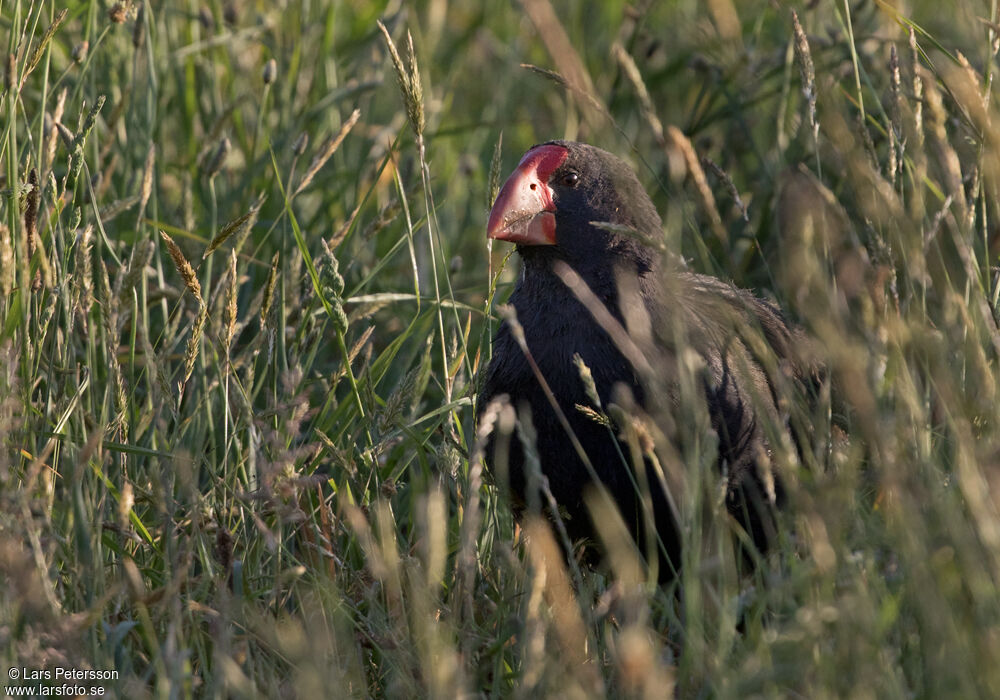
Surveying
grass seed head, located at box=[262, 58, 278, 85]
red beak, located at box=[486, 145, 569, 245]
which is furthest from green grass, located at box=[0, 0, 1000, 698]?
grass seed head, located at box=[262, 58, 278, 85]

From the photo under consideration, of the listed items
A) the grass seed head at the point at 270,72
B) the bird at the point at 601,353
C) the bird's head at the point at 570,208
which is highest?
the grass seed head at the point at 270,72

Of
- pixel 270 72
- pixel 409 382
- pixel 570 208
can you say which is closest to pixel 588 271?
pixel 570 208

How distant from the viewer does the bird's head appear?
2771mm

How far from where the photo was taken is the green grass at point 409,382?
1.62 metres

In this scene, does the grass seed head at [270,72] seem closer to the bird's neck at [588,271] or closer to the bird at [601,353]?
the bird at [601,353]

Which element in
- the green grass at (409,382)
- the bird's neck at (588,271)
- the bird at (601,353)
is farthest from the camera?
the bird's neck at (588,271)

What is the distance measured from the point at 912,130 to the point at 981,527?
607 millimetres

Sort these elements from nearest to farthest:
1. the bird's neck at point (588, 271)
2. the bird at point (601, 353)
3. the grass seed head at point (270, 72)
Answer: the bird at point (601, 353), the bird's neck at point (588, 271), the grass seed head at point (270, 72)

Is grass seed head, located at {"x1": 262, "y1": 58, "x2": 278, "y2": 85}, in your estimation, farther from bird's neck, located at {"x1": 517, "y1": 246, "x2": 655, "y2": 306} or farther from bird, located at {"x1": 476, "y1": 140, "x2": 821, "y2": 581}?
bird's neck, located at {"x1": 517, "y1": 246, "x2": 655, "y2": 306}

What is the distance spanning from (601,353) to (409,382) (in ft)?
1.38

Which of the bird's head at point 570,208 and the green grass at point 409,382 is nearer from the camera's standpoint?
the green grass at point 409,382

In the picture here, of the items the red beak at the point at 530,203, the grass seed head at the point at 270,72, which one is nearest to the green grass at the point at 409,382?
the red beak at the point at 530,203

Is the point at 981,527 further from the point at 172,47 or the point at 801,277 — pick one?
the point at 172,47

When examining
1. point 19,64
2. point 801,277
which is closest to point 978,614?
point 801,277
